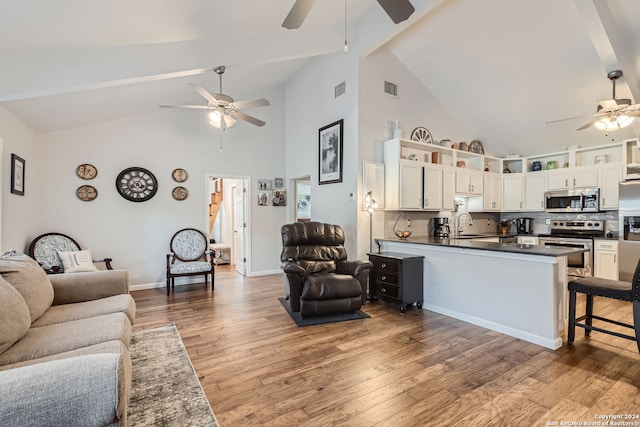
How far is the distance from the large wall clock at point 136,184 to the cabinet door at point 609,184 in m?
7.56

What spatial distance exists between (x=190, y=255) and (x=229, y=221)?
2.57 metres

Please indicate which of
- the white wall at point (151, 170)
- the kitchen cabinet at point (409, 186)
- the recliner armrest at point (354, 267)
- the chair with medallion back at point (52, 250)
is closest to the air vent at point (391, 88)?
the kitchen cabinet at point (409, 186)

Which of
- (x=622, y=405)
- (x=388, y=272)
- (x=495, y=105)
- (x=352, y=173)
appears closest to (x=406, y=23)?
(x=352, y=173)

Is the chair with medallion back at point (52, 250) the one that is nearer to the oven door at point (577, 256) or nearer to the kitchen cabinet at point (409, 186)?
the kitchen cabinet at point (409, 186)

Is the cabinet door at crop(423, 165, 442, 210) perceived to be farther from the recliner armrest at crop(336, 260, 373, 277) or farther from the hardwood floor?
the hardwood floor

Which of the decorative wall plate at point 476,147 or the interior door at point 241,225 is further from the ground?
the decorative wall plate at point 476,147

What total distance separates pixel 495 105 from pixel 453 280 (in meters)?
3.52

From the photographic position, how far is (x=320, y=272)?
4.13 m

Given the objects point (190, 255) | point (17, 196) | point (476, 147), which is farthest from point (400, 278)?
point (17, 196)

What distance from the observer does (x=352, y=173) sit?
15.3 feet

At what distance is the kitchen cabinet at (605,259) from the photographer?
191 inches

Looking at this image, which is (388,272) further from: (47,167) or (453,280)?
(47,167)

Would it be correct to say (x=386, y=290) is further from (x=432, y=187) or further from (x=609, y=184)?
(x=609, y=184)

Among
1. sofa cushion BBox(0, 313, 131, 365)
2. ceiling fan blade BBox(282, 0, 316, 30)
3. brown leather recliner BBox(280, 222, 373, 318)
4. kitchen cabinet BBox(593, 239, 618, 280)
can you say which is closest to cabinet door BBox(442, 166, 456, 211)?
brown leather recliner BBox(280, 222, 373, 318)
